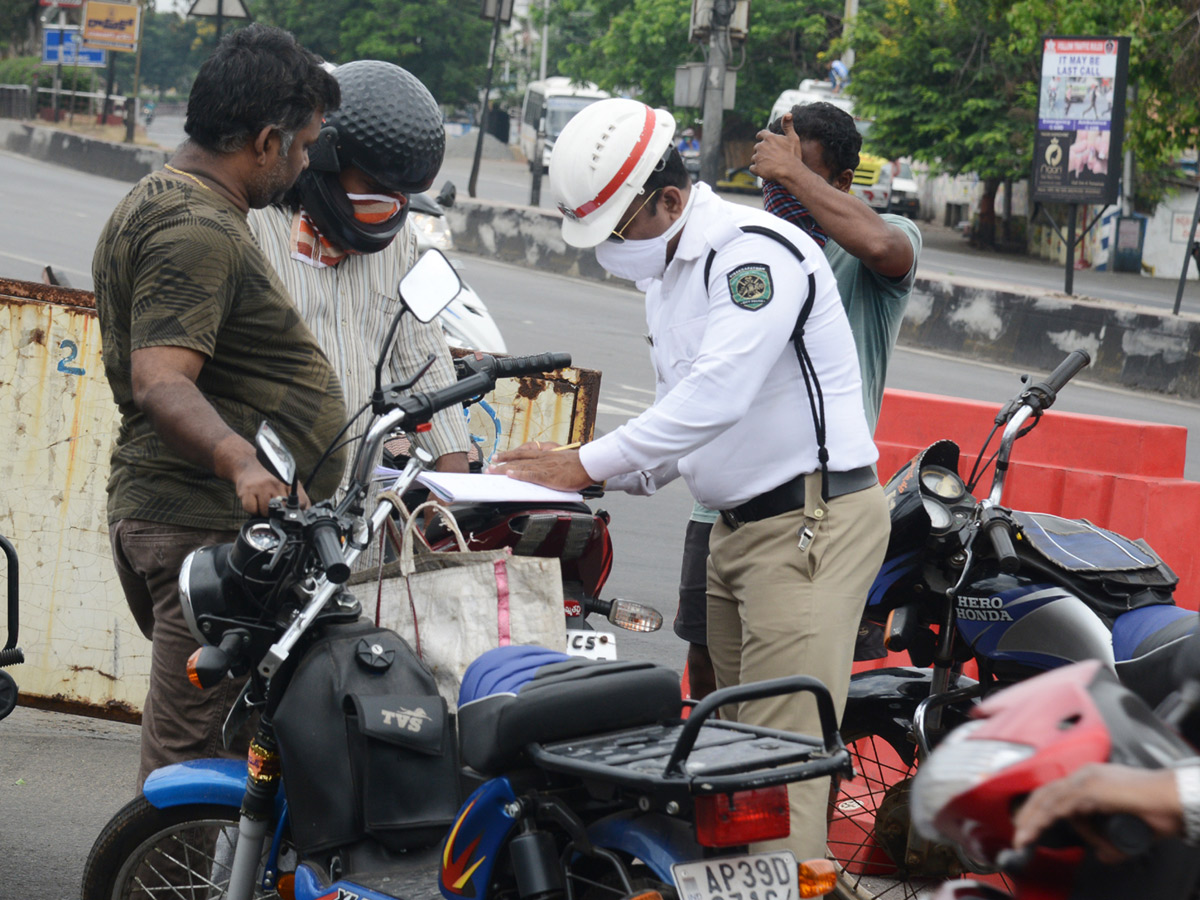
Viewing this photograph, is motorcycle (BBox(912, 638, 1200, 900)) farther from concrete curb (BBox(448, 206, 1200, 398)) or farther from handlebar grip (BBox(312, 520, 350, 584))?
concrete curb (BBox(448, 206, 1200, 398))

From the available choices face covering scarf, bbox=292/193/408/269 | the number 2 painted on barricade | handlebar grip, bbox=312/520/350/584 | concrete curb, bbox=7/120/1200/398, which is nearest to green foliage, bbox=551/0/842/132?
concrete curb, bbox=7/120/1200/398

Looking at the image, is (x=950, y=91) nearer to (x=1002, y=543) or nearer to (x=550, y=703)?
(x=1002, y=543)

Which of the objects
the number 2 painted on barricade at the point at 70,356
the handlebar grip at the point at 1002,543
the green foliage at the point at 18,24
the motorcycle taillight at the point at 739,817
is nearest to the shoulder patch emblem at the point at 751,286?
the handlebar grip at the point at 1002,543

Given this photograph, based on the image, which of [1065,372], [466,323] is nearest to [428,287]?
[1065,372]

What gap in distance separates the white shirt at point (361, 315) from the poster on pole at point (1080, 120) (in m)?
11.9

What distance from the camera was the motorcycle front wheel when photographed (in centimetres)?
271

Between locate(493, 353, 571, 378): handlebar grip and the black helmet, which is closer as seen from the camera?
locate(493, 353, 571, 378): handlebar grip

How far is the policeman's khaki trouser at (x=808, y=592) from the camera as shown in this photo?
283 cm

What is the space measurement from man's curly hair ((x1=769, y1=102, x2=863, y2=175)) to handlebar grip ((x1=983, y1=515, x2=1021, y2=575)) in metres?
1.18

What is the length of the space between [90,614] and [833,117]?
2701mm

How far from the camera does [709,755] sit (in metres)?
2.06

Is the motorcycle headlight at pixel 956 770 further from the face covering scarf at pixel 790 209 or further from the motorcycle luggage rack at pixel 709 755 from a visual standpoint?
the face covering scarf at pixel 790 209

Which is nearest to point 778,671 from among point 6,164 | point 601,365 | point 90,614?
point 90,614

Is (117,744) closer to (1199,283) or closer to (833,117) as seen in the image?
(833,117)
